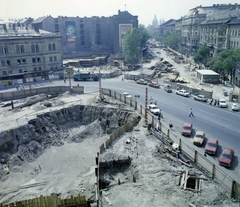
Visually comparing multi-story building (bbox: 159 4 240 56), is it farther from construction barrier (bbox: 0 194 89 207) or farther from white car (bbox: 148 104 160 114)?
construction barrier (bbox: 0 194 89 207)

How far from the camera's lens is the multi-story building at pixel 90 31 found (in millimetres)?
111562

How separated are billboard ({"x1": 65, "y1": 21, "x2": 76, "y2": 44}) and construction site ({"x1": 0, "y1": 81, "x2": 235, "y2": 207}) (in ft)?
226

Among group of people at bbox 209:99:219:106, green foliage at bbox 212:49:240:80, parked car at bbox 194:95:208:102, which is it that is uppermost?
green foliage at bbox 212:49:240:80

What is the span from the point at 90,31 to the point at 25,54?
5290 centimetres

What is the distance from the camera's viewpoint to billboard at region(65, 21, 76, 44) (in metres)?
114

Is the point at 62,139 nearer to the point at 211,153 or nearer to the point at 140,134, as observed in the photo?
the point at 140,134

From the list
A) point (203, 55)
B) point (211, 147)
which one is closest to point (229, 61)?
point (203, 55)

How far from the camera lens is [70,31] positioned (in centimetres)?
11469

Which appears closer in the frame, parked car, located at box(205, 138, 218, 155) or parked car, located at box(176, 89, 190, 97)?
parked car, located at box(205, 138, 218, 155)

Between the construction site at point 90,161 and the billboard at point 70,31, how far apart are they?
6874 centimetres

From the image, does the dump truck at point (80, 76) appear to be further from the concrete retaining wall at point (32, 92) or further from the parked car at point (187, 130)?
the parked car at point (187, 130)

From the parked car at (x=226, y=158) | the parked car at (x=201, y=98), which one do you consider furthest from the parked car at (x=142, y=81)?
the parked car at (x=226, y=158)

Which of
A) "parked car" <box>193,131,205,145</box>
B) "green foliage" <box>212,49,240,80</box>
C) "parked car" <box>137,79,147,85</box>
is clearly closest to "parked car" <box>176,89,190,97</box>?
"parked car" <box>137,79,147,85</box>

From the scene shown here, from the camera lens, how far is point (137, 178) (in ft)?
84.9
